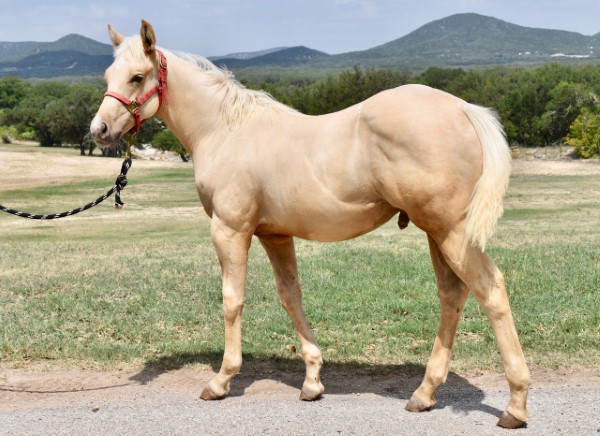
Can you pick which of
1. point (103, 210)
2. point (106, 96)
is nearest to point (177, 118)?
point (106, 96)

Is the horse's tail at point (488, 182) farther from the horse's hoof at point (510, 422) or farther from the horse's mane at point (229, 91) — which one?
the horse's mane at point (229, 91)

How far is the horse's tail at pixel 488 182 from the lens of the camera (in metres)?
5.05

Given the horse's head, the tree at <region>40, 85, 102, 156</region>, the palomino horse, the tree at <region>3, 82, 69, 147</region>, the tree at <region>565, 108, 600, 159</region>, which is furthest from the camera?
the tree at <region>3, 82, 69, 147</region>

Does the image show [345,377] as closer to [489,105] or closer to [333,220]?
[333,220]

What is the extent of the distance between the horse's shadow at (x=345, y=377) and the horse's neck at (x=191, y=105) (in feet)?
7.23

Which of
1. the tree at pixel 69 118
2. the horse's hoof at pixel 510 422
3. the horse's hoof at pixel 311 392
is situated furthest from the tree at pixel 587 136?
the horse's hoof at pixel 510 422

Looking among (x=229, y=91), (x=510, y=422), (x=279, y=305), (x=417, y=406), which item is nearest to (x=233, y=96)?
(x=229, y=91)

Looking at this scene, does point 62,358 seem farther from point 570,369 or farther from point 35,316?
point 570,369

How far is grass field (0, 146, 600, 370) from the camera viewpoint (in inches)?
292

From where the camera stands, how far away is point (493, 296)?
5.25 m

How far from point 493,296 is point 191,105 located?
10.1ft

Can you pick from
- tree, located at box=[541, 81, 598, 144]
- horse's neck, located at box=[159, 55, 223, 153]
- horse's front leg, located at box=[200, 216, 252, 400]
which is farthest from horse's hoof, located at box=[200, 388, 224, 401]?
tree, located at box=[541, 81, 598, 144]

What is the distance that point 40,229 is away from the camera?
23.6m

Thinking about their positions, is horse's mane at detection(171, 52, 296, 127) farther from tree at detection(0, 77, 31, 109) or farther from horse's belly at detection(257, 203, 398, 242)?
tree at detection(0, 77, 31, 109)
